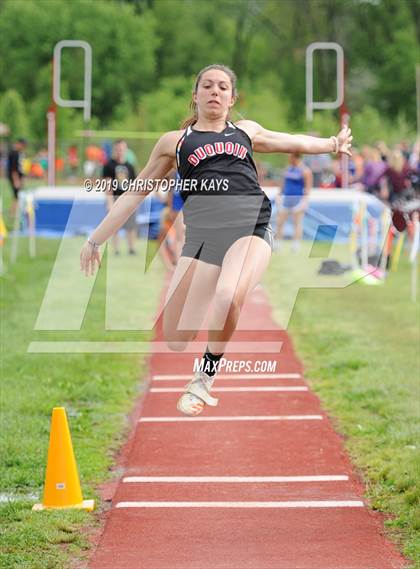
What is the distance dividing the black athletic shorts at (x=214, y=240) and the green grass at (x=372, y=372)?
5.93ft

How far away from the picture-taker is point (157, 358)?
441 inches

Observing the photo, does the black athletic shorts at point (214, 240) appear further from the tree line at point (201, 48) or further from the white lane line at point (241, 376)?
the tree line at point (201, 48)

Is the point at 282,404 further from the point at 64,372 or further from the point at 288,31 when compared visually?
the point at 288,31

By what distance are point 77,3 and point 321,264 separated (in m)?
47.7

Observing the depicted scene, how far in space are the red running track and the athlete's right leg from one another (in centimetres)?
110

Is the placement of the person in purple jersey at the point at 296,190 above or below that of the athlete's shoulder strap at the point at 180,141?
below

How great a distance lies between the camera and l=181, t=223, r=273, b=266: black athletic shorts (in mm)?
5801

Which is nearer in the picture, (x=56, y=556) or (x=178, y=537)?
(x=56, y=556)

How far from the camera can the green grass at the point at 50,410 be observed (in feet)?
19.1

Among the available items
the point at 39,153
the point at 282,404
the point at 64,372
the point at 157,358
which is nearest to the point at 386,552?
the point at 282,404

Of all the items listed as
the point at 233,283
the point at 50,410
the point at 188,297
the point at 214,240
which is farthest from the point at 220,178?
the point at 50,410

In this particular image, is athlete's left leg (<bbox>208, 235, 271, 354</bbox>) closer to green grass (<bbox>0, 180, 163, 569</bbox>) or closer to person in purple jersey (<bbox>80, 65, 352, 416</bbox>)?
person in purple jersey (<bbox>80, 65, 352, 416</bbox>)

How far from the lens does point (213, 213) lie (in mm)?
5797


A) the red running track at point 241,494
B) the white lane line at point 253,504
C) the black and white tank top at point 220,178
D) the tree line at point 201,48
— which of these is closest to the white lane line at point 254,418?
the red running track at point 241,494
